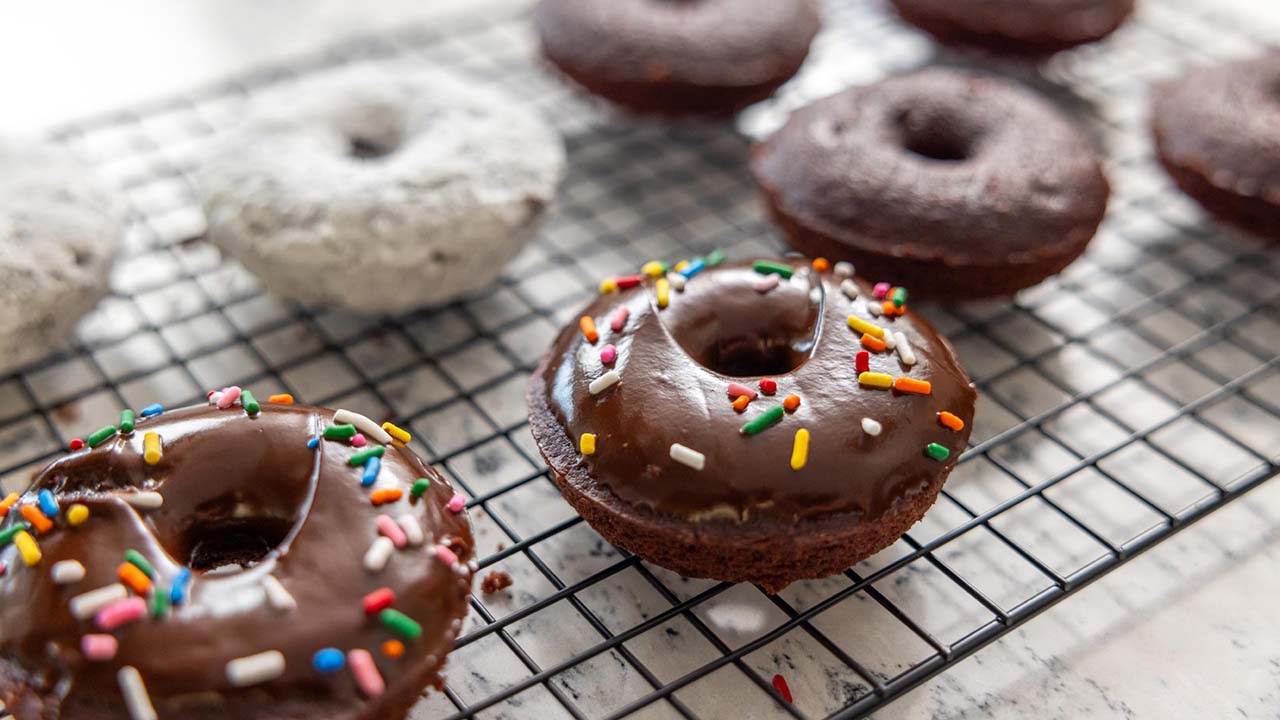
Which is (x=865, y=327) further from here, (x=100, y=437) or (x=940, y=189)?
(x=100, y=437)

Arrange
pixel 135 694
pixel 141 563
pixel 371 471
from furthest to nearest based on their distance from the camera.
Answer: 1. pixel 371 471
2. pixel 141 563
3. pixel 135 694

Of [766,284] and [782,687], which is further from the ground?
[766,284]

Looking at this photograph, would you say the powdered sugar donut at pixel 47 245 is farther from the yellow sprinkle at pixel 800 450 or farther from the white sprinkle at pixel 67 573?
the yellow sprinkle at pixel 800 450

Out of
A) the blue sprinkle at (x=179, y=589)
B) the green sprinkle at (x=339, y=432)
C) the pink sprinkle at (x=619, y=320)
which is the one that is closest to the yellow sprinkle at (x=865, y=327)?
the pink sprinkle at (x=619, y=320)

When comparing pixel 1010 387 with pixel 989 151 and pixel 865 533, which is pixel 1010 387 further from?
pixel 865 533

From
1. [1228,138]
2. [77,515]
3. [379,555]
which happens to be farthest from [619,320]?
[1228,138]

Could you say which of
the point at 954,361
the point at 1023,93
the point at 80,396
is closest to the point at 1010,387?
the point at 954,361

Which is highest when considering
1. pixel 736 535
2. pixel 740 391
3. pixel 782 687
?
pixel 740 391
